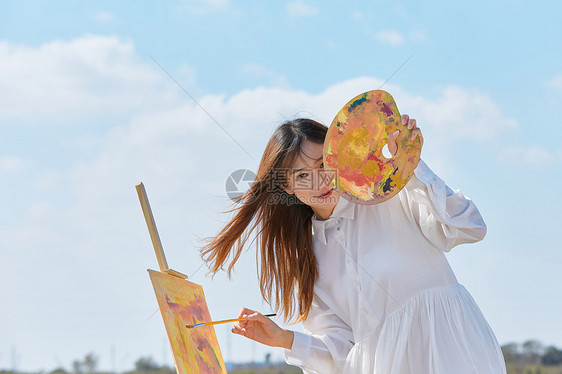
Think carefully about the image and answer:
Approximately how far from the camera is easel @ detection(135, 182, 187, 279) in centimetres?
317

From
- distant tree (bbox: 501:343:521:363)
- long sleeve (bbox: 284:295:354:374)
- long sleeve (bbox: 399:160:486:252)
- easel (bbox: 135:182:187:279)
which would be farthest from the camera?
distant tree (bbox: 501:343:521:363)

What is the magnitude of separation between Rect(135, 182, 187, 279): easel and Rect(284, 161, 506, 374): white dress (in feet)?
2.42

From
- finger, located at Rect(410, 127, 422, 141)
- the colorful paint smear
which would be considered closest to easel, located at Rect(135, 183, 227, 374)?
the colorful paint smear

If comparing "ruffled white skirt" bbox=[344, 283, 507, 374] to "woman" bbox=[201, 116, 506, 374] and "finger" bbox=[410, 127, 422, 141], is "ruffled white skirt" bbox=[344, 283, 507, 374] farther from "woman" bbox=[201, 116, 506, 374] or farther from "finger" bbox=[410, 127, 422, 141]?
"finger" bbox=[410, 127, 422, 141]

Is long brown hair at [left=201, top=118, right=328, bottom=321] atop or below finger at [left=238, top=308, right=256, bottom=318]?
atop

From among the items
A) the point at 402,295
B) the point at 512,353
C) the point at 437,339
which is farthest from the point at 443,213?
the point at 512,353

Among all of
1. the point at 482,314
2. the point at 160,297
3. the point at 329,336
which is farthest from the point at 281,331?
the point at 482,314

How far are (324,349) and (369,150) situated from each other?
41.1 inches

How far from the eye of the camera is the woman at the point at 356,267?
9.68ft

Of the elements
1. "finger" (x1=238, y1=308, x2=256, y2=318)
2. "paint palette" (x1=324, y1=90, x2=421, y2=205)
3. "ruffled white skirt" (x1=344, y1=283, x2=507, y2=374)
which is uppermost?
"paint palette" (x1=324, y1=90, x2=421, y2=205)

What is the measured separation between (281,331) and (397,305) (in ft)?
1.95

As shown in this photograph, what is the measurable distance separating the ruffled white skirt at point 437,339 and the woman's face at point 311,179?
648 millimetres

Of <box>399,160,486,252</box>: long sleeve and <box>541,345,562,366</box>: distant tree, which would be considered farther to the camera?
<box>541,345,562,366</box>: distant tree

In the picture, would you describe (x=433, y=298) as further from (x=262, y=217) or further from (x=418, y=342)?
(x=262, y=217)
